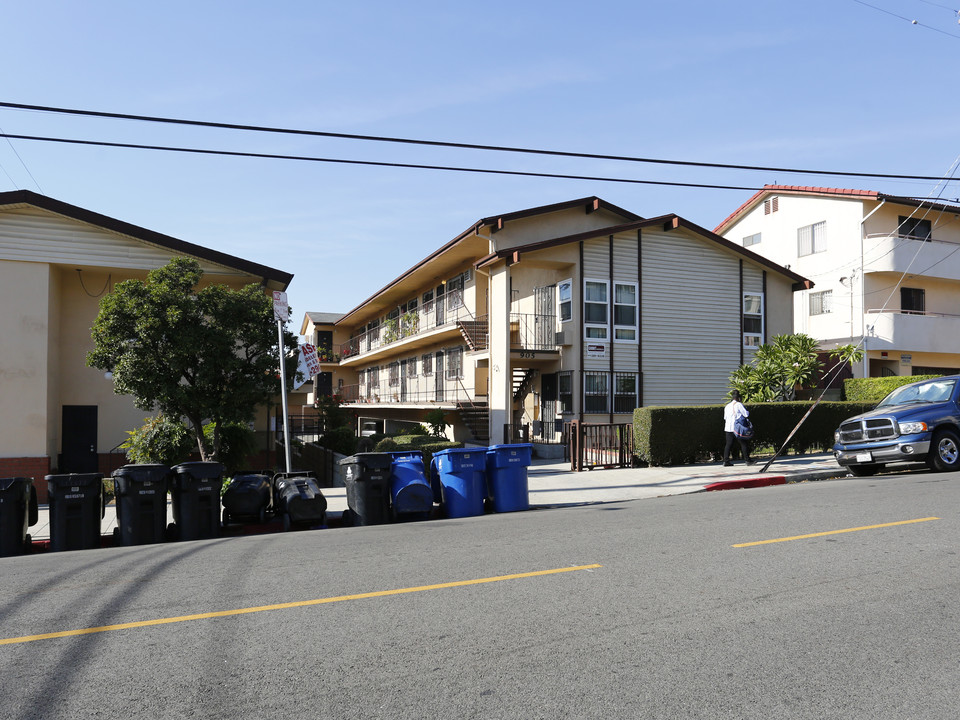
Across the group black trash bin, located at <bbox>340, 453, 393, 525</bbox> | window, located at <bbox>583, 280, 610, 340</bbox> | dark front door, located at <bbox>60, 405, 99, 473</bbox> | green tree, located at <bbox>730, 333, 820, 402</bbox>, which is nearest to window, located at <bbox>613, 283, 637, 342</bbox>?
window, located at <bbox>583, 280, 610, 340</bbox>

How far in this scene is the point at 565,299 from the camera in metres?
24.8

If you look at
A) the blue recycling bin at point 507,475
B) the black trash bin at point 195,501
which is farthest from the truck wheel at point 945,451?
the black trash bin at point 195,501

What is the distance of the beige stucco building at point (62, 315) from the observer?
1590 cm

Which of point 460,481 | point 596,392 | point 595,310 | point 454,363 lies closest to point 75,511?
point 460,481

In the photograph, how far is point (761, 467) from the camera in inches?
659

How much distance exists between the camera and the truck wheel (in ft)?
47.5

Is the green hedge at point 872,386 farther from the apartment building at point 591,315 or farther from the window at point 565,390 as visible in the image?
the window at point 565,390

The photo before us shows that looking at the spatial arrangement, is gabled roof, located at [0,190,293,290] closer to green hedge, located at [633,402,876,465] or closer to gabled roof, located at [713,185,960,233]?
green hedge, located at [633,402,876,465]

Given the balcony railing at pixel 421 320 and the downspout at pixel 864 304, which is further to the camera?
the downspout at pixel 864 304

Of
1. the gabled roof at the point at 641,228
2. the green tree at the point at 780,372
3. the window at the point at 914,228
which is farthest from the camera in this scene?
the window at the point at 914,228

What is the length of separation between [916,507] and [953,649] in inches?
237

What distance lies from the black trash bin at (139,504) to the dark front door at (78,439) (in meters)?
8.56

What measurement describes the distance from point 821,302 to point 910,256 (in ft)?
13.0

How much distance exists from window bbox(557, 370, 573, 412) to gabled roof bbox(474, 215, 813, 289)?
14.0ft
